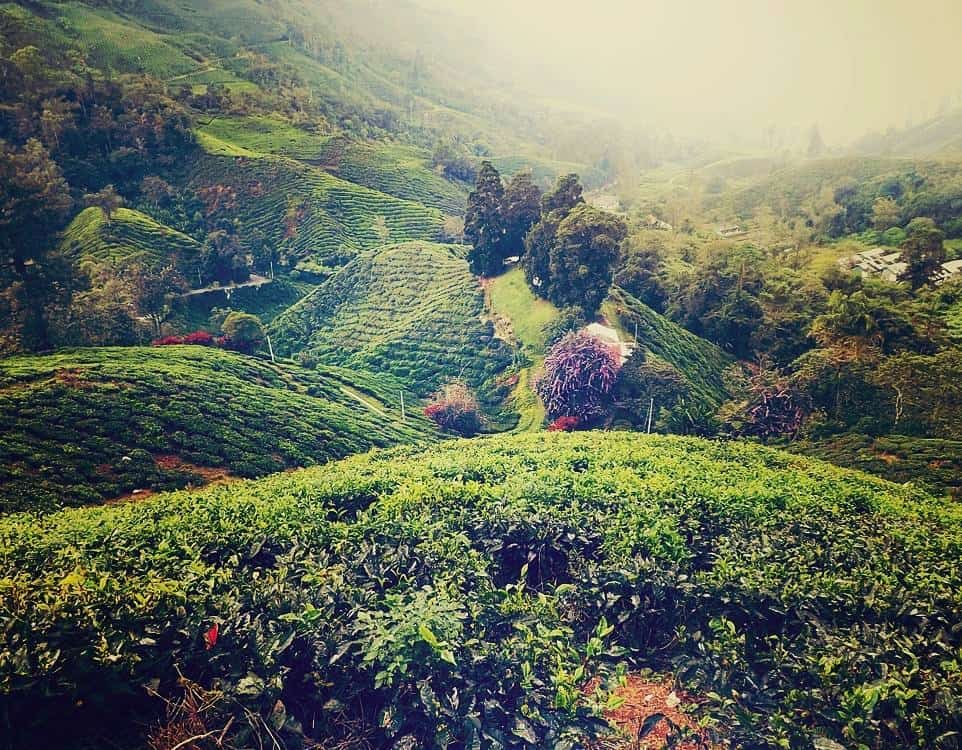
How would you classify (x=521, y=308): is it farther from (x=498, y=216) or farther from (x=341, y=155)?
(x=341, y=155)

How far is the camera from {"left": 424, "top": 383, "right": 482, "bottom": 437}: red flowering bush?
56.3ft

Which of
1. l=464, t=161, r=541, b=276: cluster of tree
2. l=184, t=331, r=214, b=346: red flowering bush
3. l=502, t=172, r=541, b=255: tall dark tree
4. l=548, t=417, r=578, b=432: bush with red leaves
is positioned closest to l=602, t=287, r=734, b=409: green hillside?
l=548, t=417, r=578, b=432: bush with red leaves

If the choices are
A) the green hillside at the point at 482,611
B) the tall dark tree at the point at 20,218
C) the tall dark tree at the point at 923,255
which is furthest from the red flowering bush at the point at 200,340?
the tall dark tree at the point at 923,255

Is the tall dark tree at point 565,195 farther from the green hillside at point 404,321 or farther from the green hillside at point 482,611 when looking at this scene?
the green hillside at point 482,611

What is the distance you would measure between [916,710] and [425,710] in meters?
4.08

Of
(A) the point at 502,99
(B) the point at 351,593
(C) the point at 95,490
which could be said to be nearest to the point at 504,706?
(B) the point at 351,593

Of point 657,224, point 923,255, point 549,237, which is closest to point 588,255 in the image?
point 549,237

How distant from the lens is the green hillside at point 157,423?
11.0m

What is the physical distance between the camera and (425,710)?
4.89 meters

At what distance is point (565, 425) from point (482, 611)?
10.2m

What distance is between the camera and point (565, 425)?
15.8 metres

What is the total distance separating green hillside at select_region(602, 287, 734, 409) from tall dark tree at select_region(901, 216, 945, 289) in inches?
260

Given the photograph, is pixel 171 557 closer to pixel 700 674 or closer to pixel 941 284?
pixel 700 674

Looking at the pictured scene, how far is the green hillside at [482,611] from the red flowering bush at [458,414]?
8.23 meters
